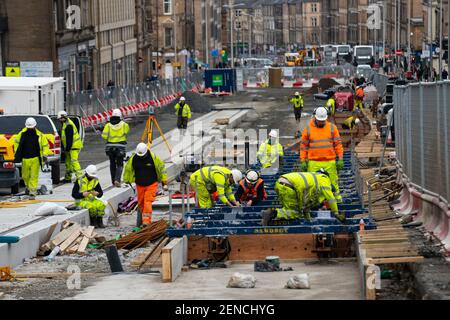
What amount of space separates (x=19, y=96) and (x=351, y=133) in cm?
1008

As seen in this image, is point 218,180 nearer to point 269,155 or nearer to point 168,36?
point 269,155

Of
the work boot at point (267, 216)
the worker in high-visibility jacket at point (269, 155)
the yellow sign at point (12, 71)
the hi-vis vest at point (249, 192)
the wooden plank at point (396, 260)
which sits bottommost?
the wooden plank at point (396, 260)

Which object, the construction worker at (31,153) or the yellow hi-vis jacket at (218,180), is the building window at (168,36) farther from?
the yellow hi-vis jacket at (218,180)

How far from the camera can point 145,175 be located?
25438 millimetres

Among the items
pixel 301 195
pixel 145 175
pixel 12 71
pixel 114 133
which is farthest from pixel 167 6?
pixel 301 195

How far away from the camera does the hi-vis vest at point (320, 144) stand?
25.1 m

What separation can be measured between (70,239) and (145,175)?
1.95 metres

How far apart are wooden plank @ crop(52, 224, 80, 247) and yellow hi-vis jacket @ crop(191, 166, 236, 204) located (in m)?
2.29

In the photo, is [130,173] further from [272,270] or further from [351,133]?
[351,133]

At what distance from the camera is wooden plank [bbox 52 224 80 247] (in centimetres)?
2391

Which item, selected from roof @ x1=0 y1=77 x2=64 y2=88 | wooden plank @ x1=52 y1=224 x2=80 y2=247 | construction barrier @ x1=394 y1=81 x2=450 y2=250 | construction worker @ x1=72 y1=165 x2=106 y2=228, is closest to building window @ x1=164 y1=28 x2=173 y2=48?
roof @ x1=0 y1=77 x2=64 y2=88

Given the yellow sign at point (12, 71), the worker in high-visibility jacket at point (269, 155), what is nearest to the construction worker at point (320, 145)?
the worker in high-visibility jacket at point (269, 155)

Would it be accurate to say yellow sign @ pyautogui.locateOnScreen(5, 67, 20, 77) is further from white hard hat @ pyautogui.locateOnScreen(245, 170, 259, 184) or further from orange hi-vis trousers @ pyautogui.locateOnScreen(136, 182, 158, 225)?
white hard hat @ pyautogui.locateOnScreen(245, 170, 259, 184)

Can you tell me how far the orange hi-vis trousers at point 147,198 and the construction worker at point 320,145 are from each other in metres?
2.60
